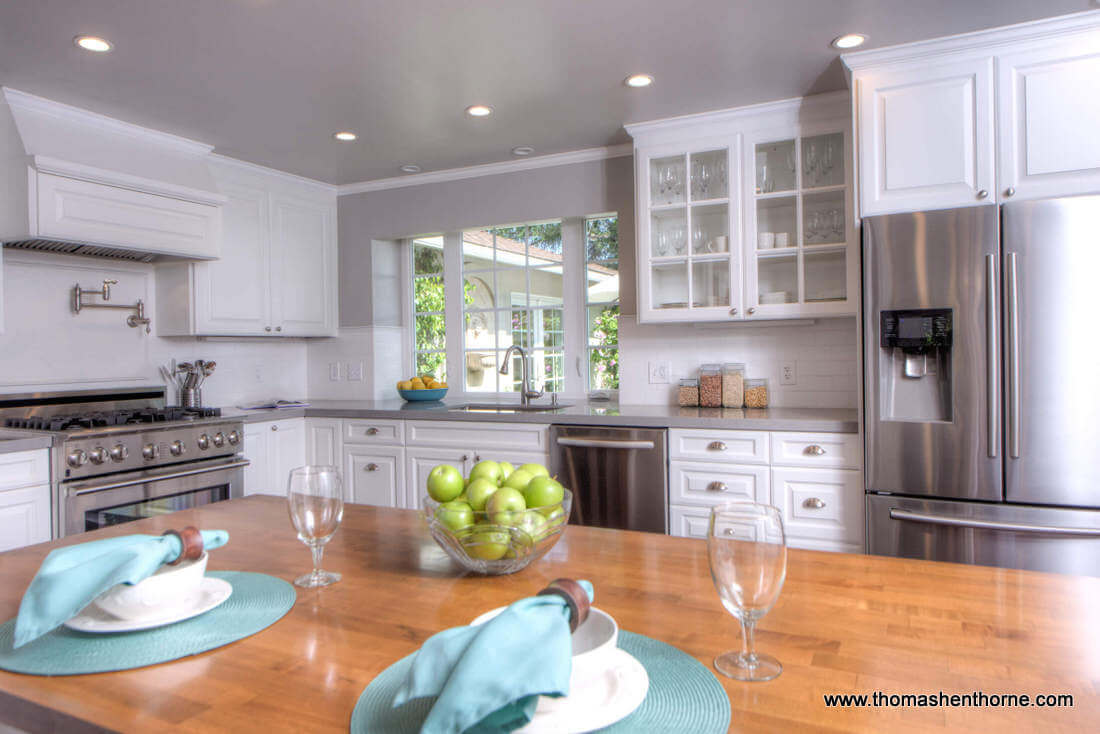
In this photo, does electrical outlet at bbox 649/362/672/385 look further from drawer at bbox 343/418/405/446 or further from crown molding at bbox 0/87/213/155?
crown molding at bbox 0/87/213/155

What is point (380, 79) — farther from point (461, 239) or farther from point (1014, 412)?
point (1014, 412)

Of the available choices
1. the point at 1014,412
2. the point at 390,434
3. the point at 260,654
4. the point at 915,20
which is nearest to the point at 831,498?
the point at 1014,412

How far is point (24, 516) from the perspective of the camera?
8.30 feet

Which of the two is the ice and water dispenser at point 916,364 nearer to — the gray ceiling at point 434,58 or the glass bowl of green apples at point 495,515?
the gray ceiling at point 434,58

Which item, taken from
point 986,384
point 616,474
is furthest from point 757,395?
point 986,384

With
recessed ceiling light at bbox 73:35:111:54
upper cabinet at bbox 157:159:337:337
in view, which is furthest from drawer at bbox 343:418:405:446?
recessed ceiling light at bbox 73:35:111:54

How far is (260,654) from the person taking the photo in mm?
789

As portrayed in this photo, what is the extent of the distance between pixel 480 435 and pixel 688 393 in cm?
106

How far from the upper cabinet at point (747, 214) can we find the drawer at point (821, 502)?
75 centimetres

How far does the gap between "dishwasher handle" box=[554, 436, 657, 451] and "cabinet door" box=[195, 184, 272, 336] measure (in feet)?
6.25

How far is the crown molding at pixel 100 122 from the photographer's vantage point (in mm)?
2803

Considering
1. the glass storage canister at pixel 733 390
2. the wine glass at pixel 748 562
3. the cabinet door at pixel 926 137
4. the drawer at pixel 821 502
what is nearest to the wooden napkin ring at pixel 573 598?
the wine glass at pixel 748 562

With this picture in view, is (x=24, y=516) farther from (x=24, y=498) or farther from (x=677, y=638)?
(x=677, y=638)

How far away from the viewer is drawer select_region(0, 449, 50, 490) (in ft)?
8.12
